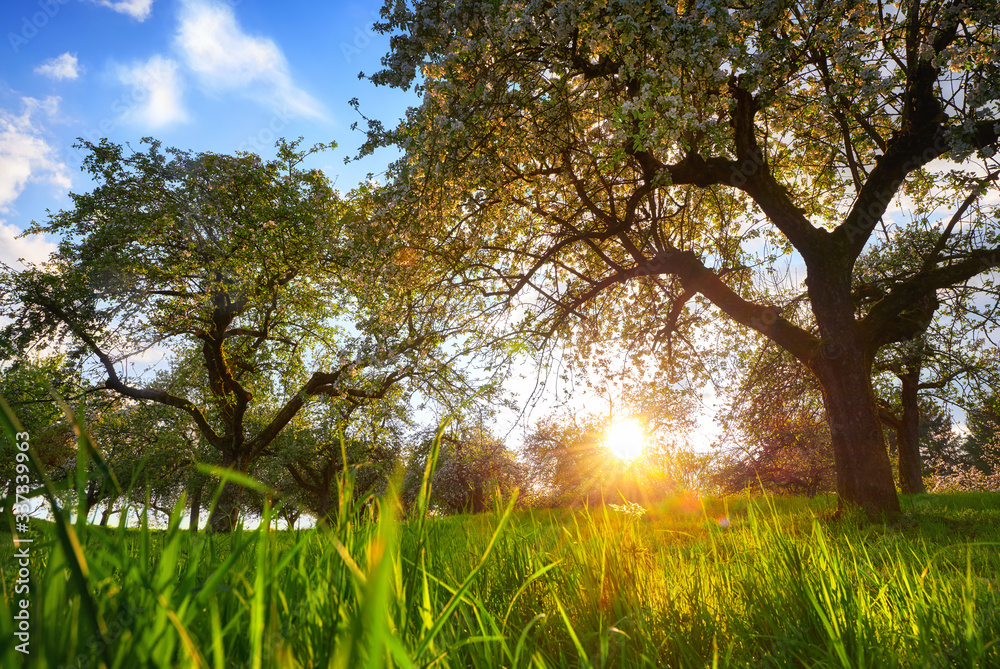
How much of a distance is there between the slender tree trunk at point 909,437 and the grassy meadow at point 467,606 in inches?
645

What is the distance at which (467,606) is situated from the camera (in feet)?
8.32

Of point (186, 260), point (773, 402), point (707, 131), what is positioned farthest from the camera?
point (186, 260)

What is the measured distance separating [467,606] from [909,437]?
66.1 ft

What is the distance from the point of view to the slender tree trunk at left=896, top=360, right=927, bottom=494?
1597cm

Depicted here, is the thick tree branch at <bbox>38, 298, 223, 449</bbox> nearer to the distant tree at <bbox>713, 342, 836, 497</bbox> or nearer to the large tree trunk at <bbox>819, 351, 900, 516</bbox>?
the distant tree at <bbox>713, 342, 836, 497</bbox>

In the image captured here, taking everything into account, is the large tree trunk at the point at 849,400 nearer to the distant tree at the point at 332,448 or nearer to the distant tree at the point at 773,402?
the distant tree at the point at 773,402

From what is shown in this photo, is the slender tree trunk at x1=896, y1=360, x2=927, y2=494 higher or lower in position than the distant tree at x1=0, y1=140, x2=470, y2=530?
lower

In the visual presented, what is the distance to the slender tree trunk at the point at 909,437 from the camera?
1597cm

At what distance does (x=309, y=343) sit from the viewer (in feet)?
66.3

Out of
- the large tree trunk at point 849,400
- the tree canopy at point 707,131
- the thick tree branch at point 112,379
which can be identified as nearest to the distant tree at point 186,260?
the thick tree branch at point 112,379

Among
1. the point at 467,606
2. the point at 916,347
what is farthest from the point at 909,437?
the point at 467,606

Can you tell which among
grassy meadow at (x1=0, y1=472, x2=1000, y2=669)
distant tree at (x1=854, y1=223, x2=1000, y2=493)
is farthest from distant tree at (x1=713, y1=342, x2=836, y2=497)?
grassy meadow at (x1=0, y1=472, x2=1000, y2=669)

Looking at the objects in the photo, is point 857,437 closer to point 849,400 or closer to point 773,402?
point 849,400

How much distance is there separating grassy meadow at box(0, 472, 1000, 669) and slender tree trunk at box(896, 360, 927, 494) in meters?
16.4
